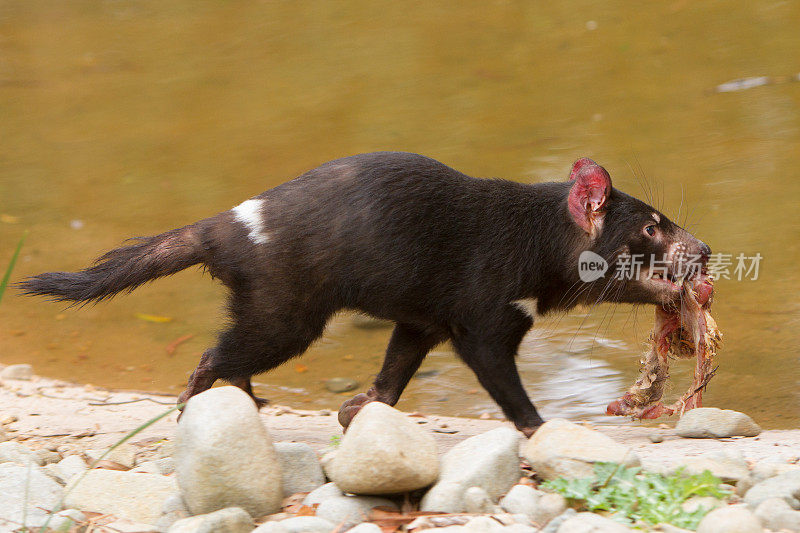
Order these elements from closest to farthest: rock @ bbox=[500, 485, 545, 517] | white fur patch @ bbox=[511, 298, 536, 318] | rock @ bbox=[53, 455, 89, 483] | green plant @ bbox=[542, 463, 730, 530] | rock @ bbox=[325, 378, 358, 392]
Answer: green plant @ bbox=[542, 463, 730, 530] < rock @ bbox=[500, 485, 545, 517] < rock @ bbox=[53, 455, 89, 483] < white fur patch @ bbox=[511, 298, 536, 318] < rock @ bbox=[325, 378, 358, 392]

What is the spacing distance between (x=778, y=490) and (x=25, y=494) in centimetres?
245

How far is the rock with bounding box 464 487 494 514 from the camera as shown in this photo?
3115 millimetres

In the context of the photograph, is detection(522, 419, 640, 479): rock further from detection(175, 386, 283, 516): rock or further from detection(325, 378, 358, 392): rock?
detection(325, 378, 358, 392): rock

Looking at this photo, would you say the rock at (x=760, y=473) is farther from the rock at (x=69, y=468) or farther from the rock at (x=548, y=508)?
the rock at (x=69, y=468)

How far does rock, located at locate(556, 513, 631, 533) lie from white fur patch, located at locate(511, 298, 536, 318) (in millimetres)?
1492

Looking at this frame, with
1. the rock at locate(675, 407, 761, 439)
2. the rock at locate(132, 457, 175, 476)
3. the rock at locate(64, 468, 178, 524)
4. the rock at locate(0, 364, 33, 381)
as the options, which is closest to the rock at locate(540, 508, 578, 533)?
the rock at locate(64, 468, 178, 524)

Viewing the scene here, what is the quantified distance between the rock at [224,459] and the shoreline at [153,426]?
890 mm

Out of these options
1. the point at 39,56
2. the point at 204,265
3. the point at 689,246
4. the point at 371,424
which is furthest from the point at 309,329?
the point at 39,56

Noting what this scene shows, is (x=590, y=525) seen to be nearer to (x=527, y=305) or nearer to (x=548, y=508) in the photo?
(x=548, y=508)

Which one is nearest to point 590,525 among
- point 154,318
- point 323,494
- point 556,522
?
point 556,522

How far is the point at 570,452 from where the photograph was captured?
324 centimetres

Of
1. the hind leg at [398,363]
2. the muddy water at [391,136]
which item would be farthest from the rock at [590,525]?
the muddy water at [391,136]

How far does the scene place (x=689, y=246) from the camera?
439 centimetres

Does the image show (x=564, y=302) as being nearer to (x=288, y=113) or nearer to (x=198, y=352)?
(x=198, y=352)
